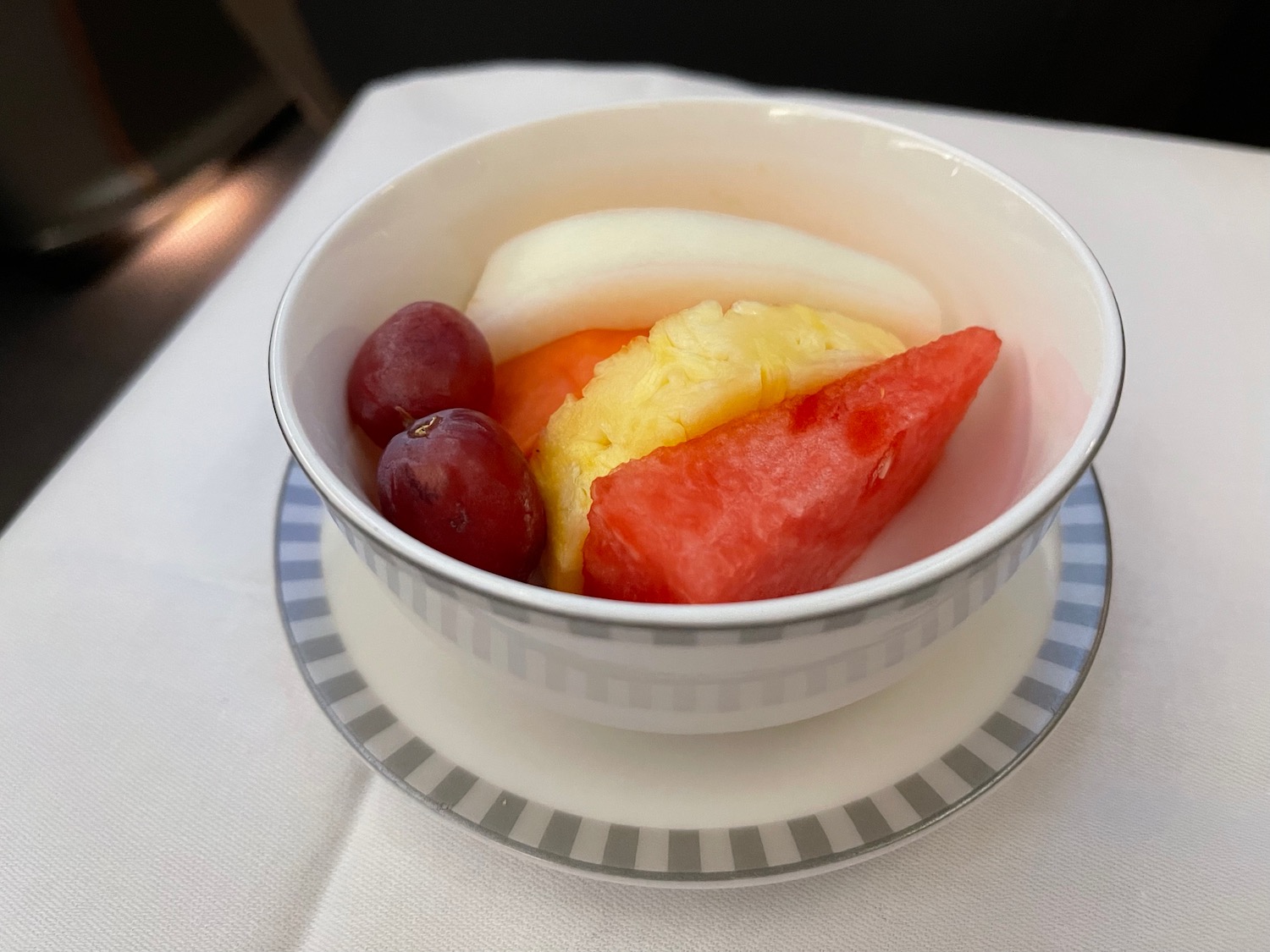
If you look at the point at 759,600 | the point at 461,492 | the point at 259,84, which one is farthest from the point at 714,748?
the point at 259,84

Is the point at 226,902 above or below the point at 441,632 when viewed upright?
below

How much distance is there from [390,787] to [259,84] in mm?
1415

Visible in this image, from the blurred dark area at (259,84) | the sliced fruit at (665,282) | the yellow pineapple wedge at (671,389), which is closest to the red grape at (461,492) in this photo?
the yellow pineapple wedge at (671,389)

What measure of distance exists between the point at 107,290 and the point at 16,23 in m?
0.41

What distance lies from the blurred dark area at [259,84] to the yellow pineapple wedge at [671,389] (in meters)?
0.77

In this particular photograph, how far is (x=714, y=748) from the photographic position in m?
0.61

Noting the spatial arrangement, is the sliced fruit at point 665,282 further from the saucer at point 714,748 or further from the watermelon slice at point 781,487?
the saucer at point 714,748

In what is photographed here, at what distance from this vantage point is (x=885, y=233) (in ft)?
2.71

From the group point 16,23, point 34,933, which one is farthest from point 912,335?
point 16,23

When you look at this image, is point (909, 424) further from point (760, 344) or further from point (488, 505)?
point (488, 505)

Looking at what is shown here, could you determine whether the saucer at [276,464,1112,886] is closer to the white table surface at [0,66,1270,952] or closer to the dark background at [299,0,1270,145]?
the white table surface at [0,66,1270,952]

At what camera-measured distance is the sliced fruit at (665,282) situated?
79 cm

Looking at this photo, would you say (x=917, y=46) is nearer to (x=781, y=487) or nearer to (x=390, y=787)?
(x=781, y=487)

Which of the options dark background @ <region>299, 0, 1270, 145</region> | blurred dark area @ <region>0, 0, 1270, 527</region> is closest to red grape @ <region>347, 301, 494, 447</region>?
blurred dark area @ <region>0, 0, 1270, 527</region>
